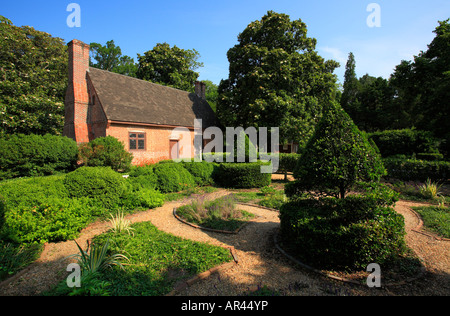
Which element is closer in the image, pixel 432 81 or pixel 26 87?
pixel 26 87

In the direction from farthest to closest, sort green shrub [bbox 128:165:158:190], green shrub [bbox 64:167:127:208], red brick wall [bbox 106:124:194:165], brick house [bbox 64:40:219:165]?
brick house [bbox 64:40:219:165]
red brick wall [bbox 106:124:194:165]
green shrub [bbox 128:165:158:190]
green shrub [bbox 64:167:127:208]

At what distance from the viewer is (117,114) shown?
52.1 feet

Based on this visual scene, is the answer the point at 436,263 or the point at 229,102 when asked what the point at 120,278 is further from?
the point at 229,102

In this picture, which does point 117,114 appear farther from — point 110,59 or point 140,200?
point 110,59

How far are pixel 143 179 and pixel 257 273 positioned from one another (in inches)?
269

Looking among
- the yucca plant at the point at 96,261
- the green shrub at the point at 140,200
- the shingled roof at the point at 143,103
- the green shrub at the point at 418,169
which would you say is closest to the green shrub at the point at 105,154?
the shingled roof at the point at 143,103

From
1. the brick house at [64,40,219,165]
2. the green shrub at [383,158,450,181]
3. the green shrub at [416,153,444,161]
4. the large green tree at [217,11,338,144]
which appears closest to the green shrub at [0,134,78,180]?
the brick house at [64,40,219,165]

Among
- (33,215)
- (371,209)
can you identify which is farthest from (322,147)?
(33,215)

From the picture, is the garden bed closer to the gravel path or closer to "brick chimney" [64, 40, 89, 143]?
the gravel path

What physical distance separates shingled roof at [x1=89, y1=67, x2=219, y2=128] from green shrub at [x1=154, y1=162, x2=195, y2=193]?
7365mm

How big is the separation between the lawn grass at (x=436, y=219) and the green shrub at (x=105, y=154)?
14.7 m

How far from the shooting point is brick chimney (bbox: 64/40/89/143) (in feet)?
53.0

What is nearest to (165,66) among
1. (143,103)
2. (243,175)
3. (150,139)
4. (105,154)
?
(143,103)
